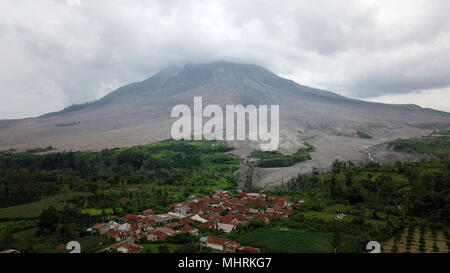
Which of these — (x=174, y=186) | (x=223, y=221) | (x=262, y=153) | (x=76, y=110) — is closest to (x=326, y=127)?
(x=262, y=153)

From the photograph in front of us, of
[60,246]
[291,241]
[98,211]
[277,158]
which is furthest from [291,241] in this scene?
[277,158]

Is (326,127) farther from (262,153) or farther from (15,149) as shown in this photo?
(15,149)

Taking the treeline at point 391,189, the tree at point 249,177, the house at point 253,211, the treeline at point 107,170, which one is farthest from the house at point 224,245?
the tree at point 249,177

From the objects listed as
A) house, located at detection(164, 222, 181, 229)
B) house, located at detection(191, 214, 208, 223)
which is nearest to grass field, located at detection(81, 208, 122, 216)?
house, located at detection(164, 222, 181, 229)

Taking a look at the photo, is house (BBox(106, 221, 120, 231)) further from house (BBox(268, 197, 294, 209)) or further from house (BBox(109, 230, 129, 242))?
house (BBox(268, 197, 294, 209))

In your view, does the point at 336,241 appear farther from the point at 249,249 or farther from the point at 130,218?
the point at 130,218
